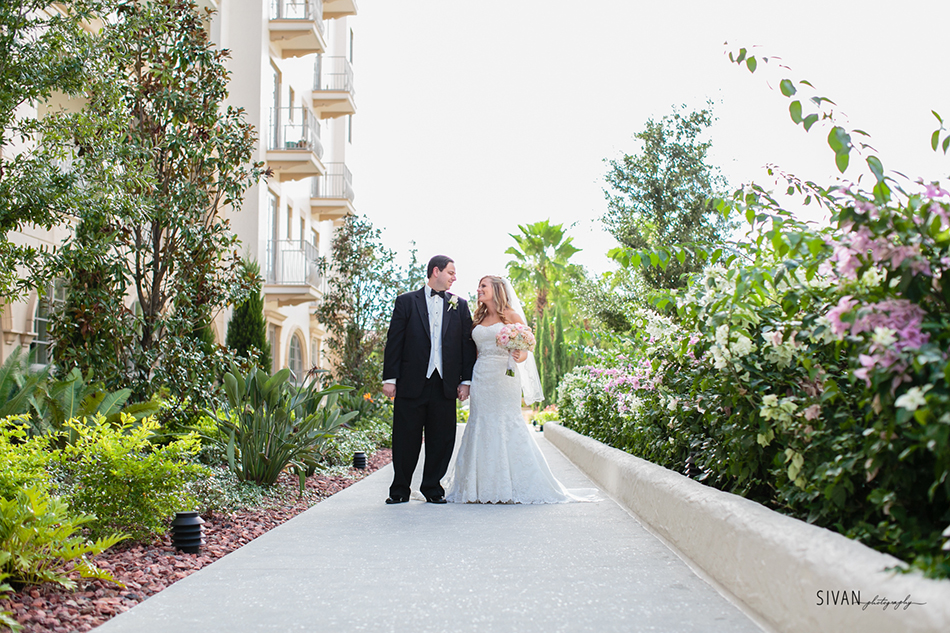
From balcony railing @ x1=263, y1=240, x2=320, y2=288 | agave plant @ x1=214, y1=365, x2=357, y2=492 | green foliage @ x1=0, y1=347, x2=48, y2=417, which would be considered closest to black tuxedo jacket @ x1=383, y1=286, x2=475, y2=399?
agave plant @ x1=214, y1=365, x2=357, y2=492

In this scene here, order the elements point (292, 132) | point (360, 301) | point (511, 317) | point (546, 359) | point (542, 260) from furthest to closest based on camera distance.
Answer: point (542, 260), point (546, 359), point (292, 132), point (360, 301), point (511, 317)

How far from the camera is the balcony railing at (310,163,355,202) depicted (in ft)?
81.8

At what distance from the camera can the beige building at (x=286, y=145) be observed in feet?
63.1

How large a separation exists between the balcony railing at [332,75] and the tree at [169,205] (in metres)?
16.8

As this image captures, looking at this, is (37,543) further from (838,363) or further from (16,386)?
(16,386)

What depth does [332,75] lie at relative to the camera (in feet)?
84.6

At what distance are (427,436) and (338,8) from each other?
20.9 metres

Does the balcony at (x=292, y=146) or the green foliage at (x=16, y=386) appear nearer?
the green foliage at (x=16, y=386)

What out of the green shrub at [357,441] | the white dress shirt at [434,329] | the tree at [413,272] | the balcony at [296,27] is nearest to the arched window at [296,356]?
the tree at [413,272]

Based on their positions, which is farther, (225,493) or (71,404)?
(71,404)

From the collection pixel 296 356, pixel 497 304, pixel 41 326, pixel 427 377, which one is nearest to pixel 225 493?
pixel 427 377

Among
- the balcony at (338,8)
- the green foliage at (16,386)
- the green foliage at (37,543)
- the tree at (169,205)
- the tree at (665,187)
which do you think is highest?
the balcony at (338,8)

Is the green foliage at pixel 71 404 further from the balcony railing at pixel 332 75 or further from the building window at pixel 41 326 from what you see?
the balcony railing at pixel 332 75

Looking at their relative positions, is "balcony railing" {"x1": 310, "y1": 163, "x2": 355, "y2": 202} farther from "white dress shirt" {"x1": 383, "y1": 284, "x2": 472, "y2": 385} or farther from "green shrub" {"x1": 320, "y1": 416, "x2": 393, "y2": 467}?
"white dress shirt" {"x1": 383, "y1": 284, "x2": 472, "y2": 385}
